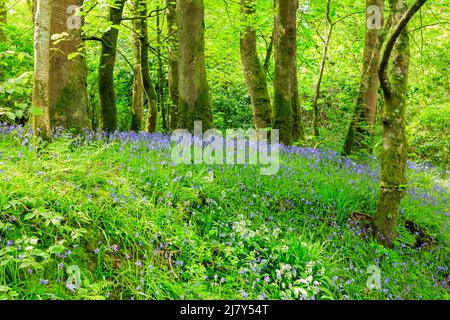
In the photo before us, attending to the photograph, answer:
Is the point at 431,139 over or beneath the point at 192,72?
beneath

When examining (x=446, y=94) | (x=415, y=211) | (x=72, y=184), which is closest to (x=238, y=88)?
(x=446, y=94)

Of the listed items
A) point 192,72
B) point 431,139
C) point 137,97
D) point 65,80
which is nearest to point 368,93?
point 192,72

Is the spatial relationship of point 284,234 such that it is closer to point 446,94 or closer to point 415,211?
point 415,211

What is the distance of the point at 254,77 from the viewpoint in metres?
11.2

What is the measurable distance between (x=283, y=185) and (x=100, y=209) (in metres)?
2.95

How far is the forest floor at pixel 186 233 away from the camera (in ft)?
11.3

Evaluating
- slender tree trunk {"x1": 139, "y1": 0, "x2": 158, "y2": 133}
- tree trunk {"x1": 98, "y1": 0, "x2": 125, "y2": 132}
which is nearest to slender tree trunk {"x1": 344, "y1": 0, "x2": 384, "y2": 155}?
tree trunk {"x1": 98, "y1": 0, "x2": 125, "y2": 132}

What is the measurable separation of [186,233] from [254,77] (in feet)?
25.5

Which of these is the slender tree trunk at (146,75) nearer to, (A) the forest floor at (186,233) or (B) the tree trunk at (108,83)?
(B) the tree trunk at (108,83)

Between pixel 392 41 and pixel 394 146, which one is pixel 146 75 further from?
pixel 392 41

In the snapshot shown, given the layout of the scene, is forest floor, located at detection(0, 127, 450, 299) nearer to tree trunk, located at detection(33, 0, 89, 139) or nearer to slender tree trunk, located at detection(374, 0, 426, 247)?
slender tree trunk, located at detection(374, 0, 426, 247)

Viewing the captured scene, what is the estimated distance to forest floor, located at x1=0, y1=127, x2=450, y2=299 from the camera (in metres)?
3.44
